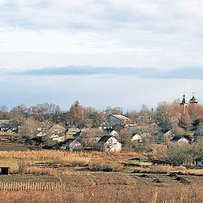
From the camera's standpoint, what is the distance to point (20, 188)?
24.7m

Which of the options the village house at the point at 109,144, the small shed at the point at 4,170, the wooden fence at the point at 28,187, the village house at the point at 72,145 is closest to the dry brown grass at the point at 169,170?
the small shed at the point at 4,170

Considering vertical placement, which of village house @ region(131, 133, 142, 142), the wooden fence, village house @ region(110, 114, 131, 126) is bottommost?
village house @ region(131, 133, 142, 142)

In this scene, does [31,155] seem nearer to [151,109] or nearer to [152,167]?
[152,167]

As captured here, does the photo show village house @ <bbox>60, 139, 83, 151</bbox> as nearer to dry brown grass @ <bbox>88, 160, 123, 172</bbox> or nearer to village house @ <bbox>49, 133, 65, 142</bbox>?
village house @ <bbox>49, 133, 65, 142</bbox>

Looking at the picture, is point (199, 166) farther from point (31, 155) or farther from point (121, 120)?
point (121, 120)

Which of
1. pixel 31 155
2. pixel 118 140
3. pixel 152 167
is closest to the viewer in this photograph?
pixel 152 167

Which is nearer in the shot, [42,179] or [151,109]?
[42,179]

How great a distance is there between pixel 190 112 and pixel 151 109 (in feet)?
62.3

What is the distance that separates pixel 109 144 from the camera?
194ft

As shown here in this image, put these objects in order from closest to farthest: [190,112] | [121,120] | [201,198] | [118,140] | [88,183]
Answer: [201,198] → [88,183] → [118,140] → [190,112] → [121,120]

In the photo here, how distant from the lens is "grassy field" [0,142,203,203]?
18266 millimetres

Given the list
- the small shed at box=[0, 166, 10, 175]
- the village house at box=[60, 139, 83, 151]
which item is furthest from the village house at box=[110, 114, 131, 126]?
the small shed at box=[0, 166, 10, 175]

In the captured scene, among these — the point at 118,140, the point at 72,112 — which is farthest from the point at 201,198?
the point at 72,112

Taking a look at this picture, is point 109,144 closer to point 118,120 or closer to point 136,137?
point 136,137
